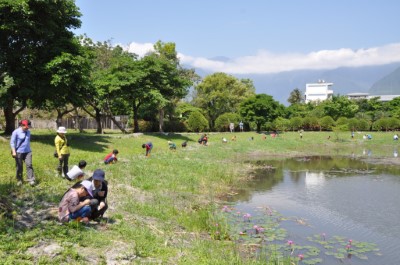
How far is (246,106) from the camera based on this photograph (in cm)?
5809

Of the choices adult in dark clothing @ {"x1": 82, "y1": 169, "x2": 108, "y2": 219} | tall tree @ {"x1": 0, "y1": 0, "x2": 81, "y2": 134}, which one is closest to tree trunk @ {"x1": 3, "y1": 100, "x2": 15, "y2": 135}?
tall tree @ {"x1": 0, "y1": 0, "x2": 81, "y2": 134}

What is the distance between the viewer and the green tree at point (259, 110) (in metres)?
56.5

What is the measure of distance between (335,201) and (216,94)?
45.2 metres

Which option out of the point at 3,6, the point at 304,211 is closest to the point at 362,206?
the point at 304,211

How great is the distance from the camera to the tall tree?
22559 millimetres

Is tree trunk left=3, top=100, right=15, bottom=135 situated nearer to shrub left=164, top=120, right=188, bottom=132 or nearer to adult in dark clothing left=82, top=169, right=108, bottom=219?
adult in dark clothing left=82, top=169, right=108, bottom=219

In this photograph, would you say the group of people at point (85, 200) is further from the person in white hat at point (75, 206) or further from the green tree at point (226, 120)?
the green tree at point (226, 120)

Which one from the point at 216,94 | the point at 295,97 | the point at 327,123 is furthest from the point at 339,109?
the point at 295,97

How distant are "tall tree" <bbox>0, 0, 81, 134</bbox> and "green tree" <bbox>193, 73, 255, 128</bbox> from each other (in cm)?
3866

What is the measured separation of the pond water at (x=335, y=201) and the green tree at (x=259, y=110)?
26.7 metres

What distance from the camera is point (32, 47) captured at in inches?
949

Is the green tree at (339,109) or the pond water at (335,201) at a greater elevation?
the green tree at (339,109)

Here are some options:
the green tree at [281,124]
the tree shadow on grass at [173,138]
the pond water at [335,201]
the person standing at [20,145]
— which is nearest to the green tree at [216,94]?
the green tree at [281,124]

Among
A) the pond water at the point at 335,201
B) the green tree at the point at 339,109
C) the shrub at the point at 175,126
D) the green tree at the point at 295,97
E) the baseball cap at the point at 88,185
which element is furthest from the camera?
the green tree at the point at 295,97
